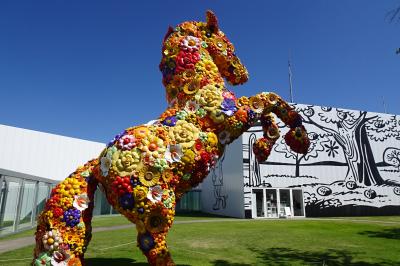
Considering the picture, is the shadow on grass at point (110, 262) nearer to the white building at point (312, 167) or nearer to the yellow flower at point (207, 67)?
the yellow flower at point (207, 67)

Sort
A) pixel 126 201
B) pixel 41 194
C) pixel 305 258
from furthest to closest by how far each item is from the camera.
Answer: pixel 41 194, pixel 305 258, pixel 126 201

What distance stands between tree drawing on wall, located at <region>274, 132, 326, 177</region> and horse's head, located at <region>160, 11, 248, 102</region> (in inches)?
668

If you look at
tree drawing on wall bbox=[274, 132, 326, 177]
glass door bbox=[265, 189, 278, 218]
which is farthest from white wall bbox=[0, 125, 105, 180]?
tree drawing on wall bbox=[274, 132, 326, 177]

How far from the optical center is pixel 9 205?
1241cm

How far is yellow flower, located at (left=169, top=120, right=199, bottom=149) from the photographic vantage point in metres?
3.90

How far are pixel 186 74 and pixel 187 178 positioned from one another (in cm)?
159

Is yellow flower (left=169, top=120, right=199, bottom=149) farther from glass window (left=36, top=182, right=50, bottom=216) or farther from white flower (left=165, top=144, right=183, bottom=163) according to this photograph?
glass window (left=36, top=182, right=50, bottom=216)

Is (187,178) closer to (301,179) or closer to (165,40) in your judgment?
(165,40)

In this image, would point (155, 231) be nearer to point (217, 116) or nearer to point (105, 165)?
point (105, 165)

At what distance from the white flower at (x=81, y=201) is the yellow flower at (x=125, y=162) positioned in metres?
0.48

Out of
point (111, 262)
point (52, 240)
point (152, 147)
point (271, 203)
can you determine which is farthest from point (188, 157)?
point (271, 203)

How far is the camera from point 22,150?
899 inches

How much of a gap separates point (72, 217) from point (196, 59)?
2755mm

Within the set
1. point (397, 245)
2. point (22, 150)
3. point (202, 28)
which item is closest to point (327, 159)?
point (397, 245)
